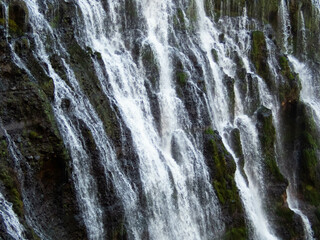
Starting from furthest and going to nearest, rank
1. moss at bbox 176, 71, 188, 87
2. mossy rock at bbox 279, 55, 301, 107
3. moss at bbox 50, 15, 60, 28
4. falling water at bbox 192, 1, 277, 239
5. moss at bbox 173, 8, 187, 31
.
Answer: mossy rock at bbox 279, 55, 301, 107 → moss at bbox 173, 8, 187, 31 → falling water at bbox 192, 1, 277, 239 → moss at bbox 176, 71, 188, 87 → moss at bbox 50, 15, 60, 28

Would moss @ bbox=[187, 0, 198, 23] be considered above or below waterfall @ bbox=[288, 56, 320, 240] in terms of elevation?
above

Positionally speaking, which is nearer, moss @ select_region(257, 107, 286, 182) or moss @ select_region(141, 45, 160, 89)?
moss @ select_region(141, 45, 160, 89)

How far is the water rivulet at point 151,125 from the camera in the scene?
45.2ft

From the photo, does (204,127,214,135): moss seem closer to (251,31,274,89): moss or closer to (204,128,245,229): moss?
(204,128,245,229): moss

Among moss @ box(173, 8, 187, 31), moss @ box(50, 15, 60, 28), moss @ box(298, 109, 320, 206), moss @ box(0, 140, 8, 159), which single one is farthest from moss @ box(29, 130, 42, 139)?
moss @ box(298, 109, 320, 206)

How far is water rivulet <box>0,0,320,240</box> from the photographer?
45.2 ft

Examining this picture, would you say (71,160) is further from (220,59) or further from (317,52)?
(317,52)

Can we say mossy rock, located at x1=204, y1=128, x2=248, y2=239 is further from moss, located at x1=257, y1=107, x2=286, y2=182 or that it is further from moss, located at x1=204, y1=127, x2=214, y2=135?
moss, located at x1=257, y1=107, x2=286, y2=182

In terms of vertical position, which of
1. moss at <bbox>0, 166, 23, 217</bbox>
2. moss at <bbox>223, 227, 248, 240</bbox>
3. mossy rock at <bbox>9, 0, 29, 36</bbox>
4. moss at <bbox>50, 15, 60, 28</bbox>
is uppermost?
moss at <bbox>50, 15, 60, 28</bbox>

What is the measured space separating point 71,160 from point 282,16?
22574mm

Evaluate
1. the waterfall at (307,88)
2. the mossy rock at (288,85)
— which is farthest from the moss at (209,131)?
the waterfall at (307,88)

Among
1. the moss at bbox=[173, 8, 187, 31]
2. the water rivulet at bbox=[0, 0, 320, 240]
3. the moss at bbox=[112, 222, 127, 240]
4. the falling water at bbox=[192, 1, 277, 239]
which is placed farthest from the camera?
the moss at bbox=[173, 8, 187, 31]

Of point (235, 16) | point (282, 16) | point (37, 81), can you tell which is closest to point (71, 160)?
point (37, 81)

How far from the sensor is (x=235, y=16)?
28000 millimetres
